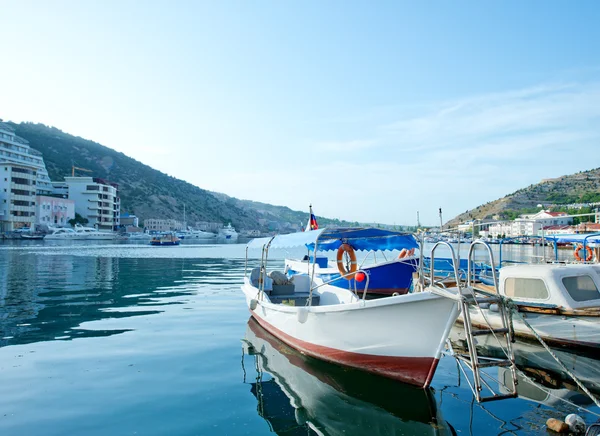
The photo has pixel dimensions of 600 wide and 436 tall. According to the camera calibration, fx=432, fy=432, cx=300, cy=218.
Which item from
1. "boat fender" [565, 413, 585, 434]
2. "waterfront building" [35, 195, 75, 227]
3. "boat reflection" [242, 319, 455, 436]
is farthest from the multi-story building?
"boat fender" [565, 413, 585, 434]

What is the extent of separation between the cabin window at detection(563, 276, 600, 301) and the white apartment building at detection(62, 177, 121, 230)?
403 ft

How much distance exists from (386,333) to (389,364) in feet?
2.50

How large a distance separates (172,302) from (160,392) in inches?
463

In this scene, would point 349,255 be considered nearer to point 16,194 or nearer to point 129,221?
point 16,194

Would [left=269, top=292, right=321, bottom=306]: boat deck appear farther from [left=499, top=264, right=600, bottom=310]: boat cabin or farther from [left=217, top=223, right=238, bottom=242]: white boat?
[left=217, top=223, right=238, bottom=242]: white boat

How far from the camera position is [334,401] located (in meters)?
8.84

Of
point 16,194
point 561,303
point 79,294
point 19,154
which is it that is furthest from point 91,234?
point 561,303

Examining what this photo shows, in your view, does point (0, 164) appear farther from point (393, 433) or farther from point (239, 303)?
point (393, 433)

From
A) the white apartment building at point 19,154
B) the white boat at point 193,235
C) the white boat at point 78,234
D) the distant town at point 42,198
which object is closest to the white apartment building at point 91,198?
the distant town at point 42,198

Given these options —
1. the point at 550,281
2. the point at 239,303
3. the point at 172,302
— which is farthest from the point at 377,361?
the point at 172,302

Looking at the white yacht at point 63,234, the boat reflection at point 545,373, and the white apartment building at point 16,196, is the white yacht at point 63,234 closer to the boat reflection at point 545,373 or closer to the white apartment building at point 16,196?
the white apartment building at point 16,196

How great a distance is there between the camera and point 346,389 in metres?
9.44

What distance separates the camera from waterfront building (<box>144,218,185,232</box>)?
485 ft

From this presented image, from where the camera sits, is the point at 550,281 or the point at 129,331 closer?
the point at 550,281
